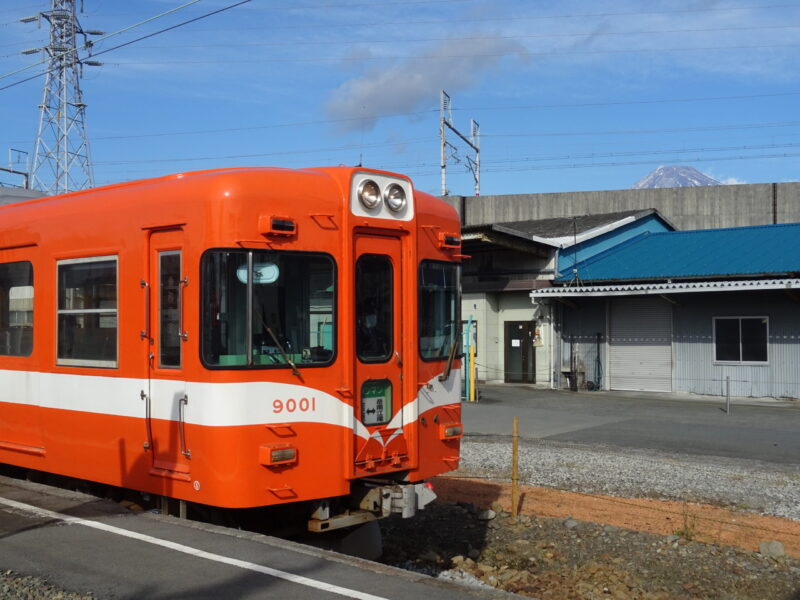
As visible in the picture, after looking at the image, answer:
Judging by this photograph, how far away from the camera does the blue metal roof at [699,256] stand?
23.1 m

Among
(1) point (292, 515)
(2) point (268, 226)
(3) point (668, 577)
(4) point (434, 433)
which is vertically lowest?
(3) point (668, 577)

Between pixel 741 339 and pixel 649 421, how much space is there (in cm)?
610

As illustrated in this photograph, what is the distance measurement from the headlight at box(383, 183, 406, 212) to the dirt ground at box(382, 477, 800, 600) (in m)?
3.68

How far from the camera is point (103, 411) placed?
7.52 metres

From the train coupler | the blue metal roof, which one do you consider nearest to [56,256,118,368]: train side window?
the train coupler

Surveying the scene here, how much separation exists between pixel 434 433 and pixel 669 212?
106ft

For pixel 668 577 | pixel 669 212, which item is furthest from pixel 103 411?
pixel 669 212

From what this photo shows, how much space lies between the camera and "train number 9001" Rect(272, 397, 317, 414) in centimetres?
660

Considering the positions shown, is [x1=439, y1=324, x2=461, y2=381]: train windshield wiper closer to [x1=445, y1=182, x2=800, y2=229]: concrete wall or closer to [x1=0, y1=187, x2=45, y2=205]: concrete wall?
[x1=0, y1=187, x2=45, y2=205]: concrete wall

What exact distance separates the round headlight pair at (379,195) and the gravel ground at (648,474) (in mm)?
5803

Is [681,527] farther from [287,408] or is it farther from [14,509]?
[14,509]

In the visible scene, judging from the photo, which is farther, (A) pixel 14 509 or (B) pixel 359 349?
(A) pixel 14 509

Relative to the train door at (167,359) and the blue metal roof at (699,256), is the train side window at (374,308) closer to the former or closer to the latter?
the train door at (167,359)

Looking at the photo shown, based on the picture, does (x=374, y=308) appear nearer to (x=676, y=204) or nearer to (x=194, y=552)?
(x=194, y=552)
